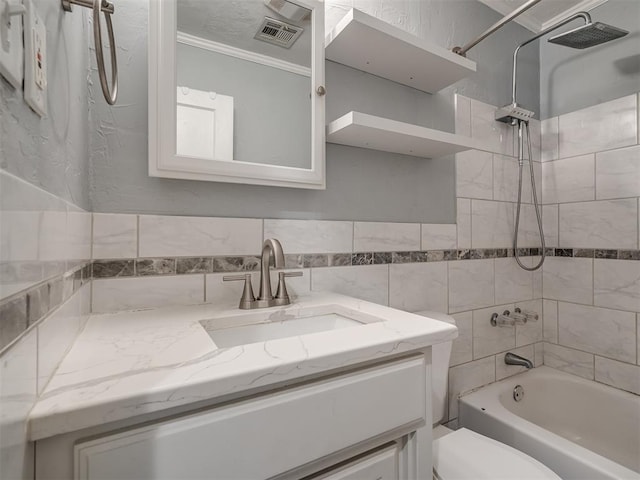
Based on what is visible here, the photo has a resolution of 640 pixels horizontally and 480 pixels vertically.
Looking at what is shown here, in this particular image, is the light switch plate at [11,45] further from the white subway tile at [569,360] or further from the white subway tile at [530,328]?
the white subway tile at [569,360]

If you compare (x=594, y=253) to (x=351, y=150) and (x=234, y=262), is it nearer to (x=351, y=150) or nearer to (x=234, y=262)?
(x=351, y=150)

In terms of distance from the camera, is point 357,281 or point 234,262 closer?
point 234,262

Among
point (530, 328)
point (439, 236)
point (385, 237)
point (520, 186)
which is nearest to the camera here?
point (385, 237)

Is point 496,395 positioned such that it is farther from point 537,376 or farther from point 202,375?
point 202,375

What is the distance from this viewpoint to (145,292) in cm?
92

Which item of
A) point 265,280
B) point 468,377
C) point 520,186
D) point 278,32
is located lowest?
point 468,377

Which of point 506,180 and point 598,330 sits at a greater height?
point 506,180

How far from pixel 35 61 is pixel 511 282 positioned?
2076 millimetres

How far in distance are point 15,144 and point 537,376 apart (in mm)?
2267

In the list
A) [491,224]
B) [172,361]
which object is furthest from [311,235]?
[491,224]

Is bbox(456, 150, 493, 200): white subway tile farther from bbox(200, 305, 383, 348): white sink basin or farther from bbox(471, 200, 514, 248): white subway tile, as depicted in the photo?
bbox(200, 305, 383, 348): white sink basin

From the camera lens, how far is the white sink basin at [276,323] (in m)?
0.85

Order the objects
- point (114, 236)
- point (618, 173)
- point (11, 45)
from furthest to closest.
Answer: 1. point (618, 173)
2. point (114, 236)
3. point (11, 45)

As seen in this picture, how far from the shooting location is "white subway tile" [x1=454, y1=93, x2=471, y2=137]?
1.62 metres
